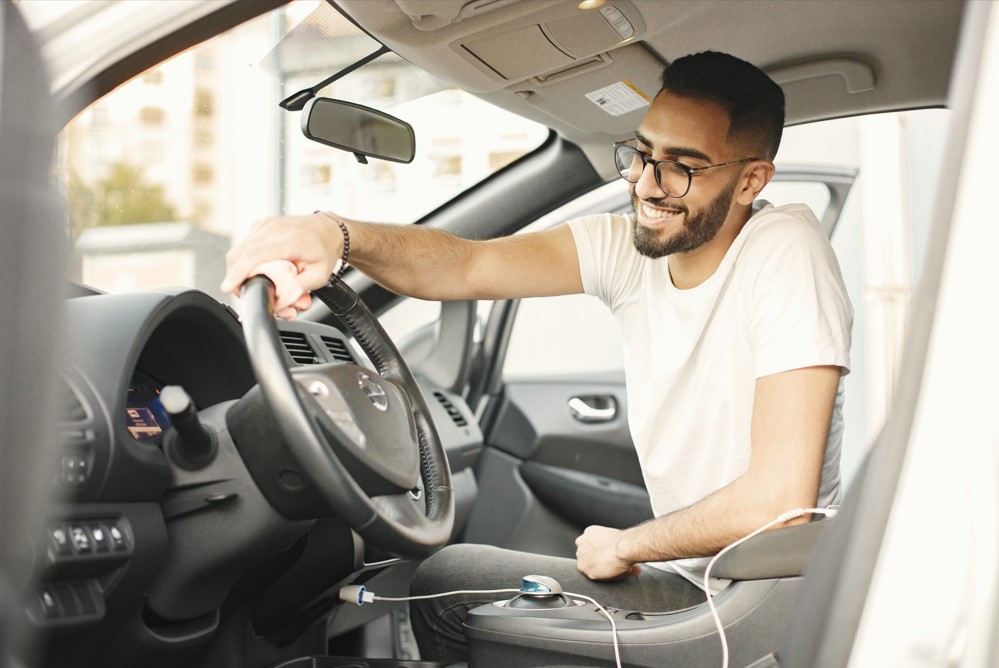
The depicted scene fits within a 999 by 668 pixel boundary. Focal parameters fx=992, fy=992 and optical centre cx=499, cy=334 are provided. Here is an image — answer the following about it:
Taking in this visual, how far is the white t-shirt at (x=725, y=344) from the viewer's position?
171 centimetres

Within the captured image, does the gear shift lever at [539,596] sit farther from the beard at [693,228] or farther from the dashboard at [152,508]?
the beard at [693,228]

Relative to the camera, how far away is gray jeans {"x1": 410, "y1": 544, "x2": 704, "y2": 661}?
186cm

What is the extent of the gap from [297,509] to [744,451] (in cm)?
85

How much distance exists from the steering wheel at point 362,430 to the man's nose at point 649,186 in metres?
0.67

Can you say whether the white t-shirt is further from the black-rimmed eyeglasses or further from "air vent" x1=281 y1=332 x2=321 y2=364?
"air vent" x1=281 y1=332 x2=321 y2=364

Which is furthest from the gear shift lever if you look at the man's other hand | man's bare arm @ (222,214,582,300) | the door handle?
the door handle

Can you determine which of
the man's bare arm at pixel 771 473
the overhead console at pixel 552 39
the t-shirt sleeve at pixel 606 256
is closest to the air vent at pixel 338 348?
the t-shirt sleeve at pixel 606 256

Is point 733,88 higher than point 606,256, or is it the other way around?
point 733,88

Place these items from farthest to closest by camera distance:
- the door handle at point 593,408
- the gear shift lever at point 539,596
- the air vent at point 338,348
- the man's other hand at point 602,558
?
the door handle at point 593,408 < the air vent at point 338,348 < the man's other hand at point 602,558 < the gear shift lever at point 539,596

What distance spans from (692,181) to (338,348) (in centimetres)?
83

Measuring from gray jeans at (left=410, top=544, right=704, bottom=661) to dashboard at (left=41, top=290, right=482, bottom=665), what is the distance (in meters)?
0.27

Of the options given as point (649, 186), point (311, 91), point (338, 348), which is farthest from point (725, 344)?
point (311, 91)

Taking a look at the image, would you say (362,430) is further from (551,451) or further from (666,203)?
(551,451)

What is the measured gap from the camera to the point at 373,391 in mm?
1383
